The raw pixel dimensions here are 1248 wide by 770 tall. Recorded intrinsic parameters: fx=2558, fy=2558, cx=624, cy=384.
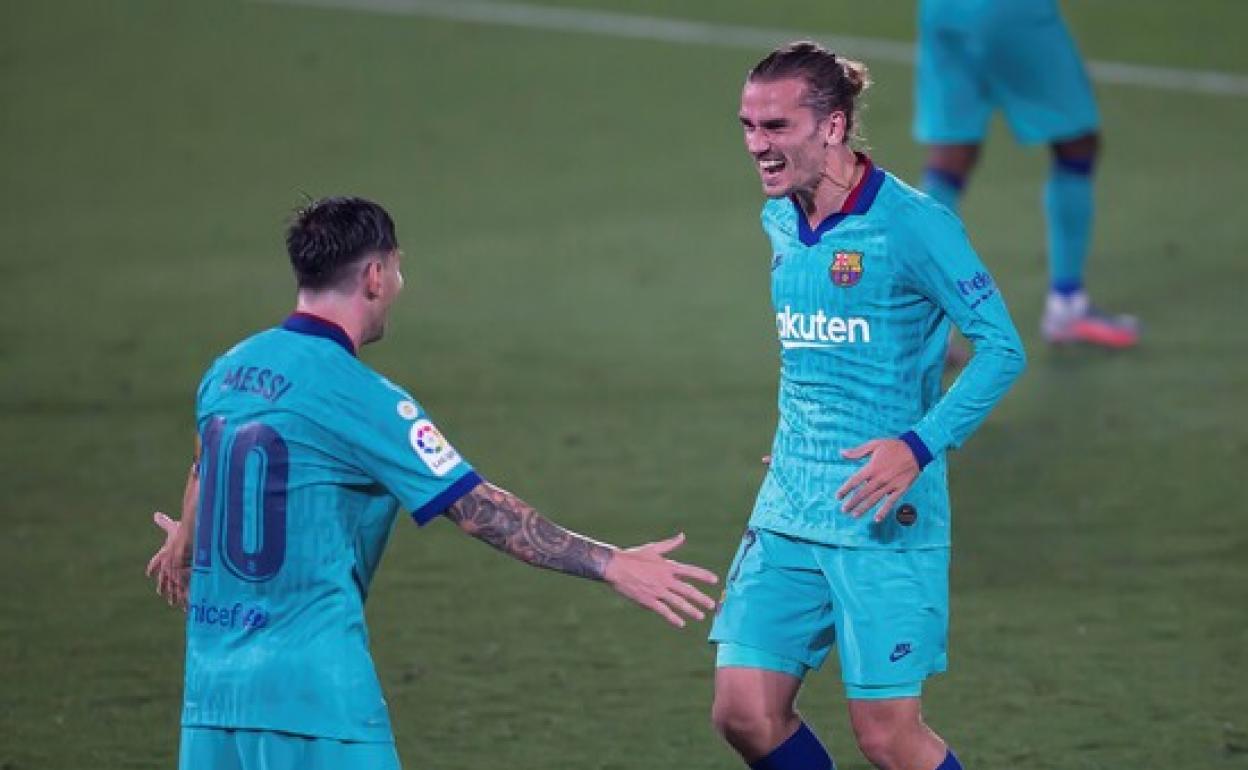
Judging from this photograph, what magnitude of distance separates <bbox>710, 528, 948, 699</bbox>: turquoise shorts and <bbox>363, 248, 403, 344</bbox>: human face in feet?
3.77

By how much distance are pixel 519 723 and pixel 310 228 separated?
244 centimetres

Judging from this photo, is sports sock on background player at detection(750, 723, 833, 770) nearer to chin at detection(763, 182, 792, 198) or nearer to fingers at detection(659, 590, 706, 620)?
fingers at detection(659, 590, 706, 620)

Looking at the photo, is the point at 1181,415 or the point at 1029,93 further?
the point at 1029,93

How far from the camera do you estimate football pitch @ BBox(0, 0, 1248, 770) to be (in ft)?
23.4

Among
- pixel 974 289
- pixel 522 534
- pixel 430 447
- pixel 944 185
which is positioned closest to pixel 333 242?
pixel 430 447

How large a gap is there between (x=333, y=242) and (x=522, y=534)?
649mm

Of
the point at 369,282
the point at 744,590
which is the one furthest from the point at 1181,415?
the point at 369,282

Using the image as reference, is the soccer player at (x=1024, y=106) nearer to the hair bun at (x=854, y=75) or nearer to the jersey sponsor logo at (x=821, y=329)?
the hair bun at (x=854, y=75)

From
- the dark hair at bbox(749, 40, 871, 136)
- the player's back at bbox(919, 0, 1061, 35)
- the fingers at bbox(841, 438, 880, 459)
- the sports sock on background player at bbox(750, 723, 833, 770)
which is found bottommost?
the sports sock on background player at bbox(750, 723, 833, 770)

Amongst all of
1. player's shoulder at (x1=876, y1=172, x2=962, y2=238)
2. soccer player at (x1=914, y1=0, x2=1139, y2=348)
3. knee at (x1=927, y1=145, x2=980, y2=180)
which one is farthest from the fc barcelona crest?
knee at (x1=927, y1=145, x2=980, y2=180)

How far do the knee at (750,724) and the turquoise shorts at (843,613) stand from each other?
0.31 ft

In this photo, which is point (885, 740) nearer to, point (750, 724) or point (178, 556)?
point (750, 724)

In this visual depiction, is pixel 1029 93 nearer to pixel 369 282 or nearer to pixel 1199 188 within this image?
pixel 1199 188

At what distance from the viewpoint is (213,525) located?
4727mm
